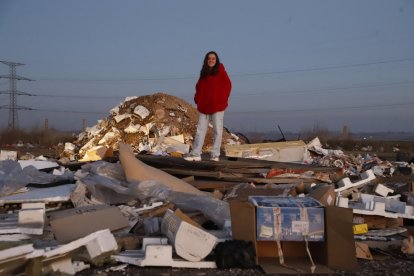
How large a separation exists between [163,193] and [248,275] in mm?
2016

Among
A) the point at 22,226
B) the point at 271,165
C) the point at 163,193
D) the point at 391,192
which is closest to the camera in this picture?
the point at 22,226

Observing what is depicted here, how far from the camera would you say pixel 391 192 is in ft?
21.2

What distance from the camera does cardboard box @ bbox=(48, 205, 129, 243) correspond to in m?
3.95

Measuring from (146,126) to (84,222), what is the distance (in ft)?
32.8

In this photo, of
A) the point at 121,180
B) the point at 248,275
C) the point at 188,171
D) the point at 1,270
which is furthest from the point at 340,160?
the point at 1,270

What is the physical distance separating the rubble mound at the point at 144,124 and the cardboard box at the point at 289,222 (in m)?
9.19

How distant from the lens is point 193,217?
4.66 meters

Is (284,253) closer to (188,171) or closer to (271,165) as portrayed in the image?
(188,171)

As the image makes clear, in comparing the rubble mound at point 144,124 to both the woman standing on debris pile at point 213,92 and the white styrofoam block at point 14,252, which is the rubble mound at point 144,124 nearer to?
the woman standing on debris pile at point 213,92

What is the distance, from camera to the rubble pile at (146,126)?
1346 cm

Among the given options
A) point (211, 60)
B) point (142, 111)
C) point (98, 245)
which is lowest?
point (98, 245)

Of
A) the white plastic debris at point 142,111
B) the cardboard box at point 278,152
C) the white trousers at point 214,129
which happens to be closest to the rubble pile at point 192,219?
the white trousers at point 214,129

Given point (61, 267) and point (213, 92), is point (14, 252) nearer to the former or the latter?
point (61, 267)

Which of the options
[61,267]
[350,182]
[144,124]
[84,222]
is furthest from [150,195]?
[144,124]
